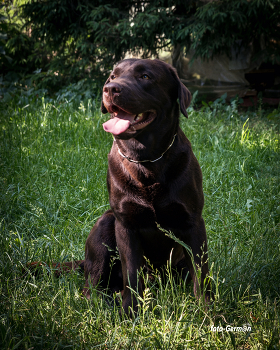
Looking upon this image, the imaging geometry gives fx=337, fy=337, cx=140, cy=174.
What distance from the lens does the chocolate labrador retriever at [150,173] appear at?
1669 mm

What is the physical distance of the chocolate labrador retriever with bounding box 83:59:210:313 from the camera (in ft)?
5.48

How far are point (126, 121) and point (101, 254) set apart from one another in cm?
80

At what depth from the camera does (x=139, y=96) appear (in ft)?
5.46

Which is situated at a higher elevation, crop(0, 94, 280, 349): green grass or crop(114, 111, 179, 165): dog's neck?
crop(114, 111, 179, 165): dog's neck

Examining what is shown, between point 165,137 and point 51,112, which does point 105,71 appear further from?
point 165,137

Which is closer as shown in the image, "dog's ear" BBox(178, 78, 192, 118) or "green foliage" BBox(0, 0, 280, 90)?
"dog's ear" BBox(178, 78, 192, 118)

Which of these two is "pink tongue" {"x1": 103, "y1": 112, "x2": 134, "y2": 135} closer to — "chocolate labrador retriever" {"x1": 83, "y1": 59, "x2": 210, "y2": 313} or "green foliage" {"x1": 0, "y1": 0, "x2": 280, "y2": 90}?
"chocolate labrador retriever" {"x1": 83, "y1": 59, "x2": 210, "y2": 313}

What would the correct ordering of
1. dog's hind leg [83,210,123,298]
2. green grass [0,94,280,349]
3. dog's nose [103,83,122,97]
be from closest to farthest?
green grass [0,94,280,349] < dog's nose [103,83,122,97] < dog's hind leg [83,210,123,298]

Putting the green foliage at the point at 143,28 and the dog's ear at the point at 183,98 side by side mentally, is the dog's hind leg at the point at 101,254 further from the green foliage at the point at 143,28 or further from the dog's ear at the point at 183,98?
the green foliage at the point at 143,28

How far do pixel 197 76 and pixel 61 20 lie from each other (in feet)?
8.72

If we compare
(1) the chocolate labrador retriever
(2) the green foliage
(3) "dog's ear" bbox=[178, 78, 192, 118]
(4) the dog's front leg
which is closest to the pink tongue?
(1) the chocolate labrador retriever

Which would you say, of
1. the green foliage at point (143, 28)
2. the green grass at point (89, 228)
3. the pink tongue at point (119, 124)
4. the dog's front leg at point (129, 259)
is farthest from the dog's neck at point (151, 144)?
the green foliage at point (143, 28)

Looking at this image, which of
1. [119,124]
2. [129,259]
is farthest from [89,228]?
[119,124]

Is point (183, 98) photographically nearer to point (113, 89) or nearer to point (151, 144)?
point (151, 144)
